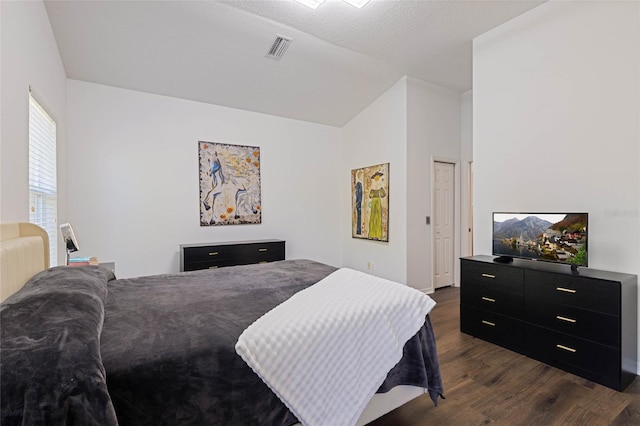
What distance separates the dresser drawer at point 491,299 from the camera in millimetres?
2688

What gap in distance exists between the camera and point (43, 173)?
2.59m

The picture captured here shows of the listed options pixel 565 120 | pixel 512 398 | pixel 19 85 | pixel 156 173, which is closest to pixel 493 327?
pixel 512 398

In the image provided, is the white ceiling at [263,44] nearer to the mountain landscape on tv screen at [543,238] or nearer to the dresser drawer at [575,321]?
the mountain landscape on tv screen at [543,238]

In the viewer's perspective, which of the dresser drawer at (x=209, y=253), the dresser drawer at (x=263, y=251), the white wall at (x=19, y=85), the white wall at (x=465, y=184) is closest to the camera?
the white wall at (x=19, y=85)

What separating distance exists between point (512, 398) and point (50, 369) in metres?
2.45

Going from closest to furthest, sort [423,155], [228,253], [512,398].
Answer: [512,398] → [228,253] → [423,155]

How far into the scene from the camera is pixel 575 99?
2.63 metres

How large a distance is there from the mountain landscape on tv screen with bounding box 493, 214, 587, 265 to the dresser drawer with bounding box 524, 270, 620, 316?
17cm

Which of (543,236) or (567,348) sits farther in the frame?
(543,236)

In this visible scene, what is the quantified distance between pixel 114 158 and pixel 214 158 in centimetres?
117

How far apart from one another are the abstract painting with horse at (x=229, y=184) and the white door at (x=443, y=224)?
2.69 meters

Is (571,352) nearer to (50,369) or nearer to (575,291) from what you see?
(575,291)

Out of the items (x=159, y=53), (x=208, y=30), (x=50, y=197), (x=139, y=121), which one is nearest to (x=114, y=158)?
(x=139, y=121)

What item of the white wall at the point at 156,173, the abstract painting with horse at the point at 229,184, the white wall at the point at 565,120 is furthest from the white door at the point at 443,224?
the abstract painting with horse at the point at 229,184
